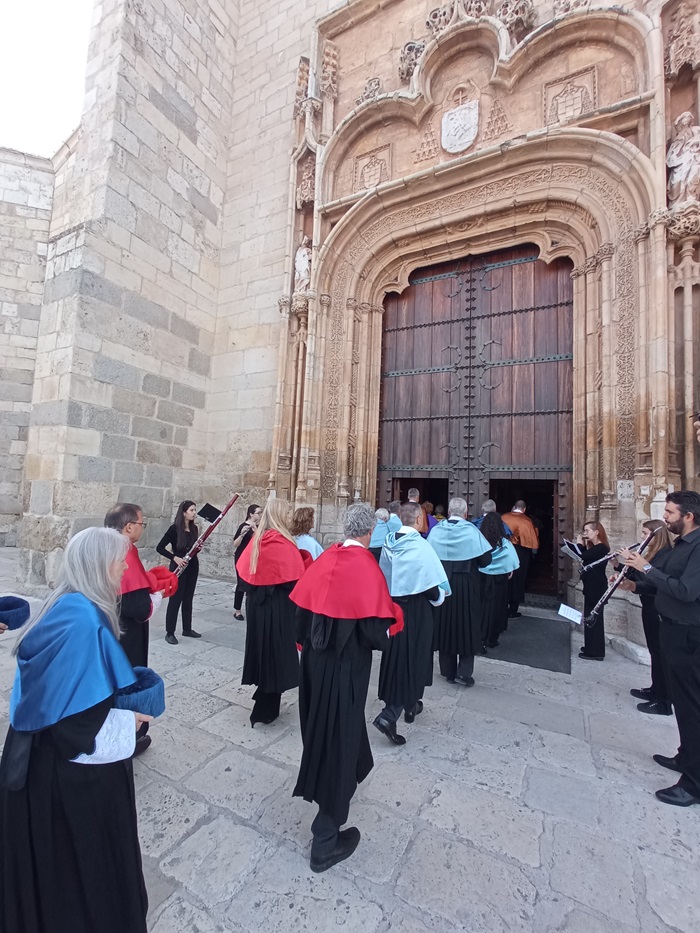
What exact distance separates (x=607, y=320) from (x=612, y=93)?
3.00 metres

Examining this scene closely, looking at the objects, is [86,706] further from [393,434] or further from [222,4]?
[222,4]

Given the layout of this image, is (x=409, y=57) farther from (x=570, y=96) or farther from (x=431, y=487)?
(x=431, y=487)


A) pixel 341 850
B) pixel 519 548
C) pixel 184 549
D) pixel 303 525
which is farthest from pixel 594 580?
pixel 184 549

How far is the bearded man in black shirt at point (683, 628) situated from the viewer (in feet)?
8.12

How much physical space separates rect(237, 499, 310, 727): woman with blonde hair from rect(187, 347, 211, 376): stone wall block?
546 cm

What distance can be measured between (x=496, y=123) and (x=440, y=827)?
798cm

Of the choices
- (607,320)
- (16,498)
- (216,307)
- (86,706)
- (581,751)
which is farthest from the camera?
(16,498)

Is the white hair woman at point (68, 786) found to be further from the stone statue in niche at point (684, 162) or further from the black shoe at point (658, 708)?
the stone statue in niche at point (684, 162)

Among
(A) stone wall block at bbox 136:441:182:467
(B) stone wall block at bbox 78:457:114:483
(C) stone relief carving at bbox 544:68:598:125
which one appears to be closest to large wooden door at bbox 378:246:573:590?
(C) stone relief carving at bbox 544:68:598:125

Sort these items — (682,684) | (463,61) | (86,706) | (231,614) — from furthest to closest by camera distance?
1. (463,61)
2. (231,614)
3. (682,684)
4. (86,706)

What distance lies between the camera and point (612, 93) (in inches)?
227

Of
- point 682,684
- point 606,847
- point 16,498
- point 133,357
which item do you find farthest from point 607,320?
point 16,498

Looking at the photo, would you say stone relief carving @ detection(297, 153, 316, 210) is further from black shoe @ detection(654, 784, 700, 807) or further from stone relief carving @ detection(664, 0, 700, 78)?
black shoe @ detection(654, 784, 700, 807)

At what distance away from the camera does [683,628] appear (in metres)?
2.65
